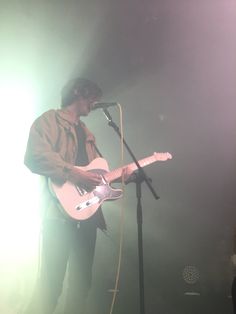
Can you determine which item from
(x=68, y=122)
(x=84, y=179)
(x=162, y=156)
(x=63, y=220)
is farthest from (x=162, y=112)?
(x=63, y=220)

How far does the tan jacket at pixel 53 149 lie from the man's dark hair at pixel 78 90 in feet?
0.40

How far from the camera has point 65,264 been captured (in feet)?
6.63

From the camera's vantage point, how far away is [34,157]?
214 cm

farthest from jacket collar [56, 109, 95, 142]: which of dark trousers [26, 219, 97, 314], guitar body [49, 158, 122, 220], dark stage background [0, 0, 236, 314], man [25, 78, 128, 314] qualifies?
dark trousers [26, 219, 97, 314]

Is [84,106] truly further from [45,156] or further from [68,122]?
[45,156]

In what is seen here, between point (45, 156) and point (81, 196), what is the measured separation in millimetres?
292

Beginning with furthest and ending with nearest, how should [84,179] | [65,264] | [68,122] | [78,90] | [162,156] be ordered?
[162,156]
[78,90]
[68,122]
[84,179]
[65,264]

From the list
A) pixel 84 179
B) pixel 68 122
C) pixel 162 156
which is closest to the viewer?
pixel 84 179

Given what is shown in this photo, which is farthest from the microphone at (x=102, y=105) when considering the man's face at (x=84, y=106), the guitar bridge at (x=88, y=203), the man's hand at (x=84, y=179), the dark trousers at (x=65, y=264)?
the dark trousers at (x=65, y=264)

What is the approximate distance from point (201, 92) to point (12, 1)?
1489mm

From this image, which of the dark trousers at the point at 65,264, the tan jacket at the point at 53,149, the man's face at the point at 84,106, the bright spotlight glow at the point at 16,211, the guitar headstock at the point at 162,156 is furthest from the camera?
the guitar headstock at the point at 162,156

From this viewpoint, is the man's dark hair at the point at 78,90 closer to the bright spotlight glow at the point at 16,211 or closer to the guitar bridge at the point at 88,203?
the bright spotlight glow at the point at 16,211

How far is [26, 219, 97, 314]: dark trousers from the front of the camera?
77.1 inches

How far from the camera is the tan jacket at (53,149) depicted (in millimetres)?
2096
